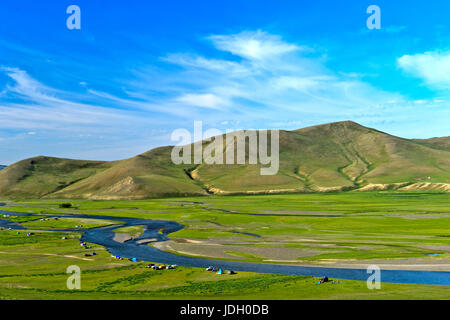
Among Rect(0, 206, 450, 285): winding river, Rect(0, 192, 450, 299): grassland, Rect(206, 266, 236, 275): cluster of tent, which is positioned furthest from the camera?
Rect(206, 266, 236, 275): cluster of tent

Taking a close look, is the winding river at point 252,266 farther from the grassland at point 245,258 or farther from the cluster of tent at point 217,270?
the grassland at point 245,258

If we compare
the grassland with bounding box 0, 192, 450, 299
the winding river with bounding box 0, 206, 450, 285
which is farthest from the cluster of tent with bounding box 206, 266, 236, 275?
the winding river with bounding box 0, 206, 450, 285

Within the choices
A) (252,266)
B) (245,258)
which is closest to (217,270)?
(252,266)

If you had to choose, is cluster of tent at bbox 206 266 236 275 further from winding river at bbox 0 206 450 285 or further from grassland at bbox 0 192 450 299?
winding river at bbox 0 206 450 285

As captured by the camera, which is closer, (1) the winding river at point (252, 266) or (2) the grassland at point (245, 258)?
(2) the grassland at point (245, 258)

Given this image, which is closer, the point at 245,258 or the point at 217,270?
the point at 217,270

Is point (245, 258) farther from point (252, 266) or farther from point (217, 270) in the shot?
point (217, 270)

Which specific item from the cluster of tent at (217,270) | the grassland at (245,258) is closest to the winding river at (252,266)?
the cluster of tent at (217,270)

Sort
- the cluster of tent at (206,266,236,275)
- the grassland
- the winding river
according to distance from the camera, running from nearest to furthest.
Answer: the grassland
the winding river
the cluster of tent at (206,266,236,275)

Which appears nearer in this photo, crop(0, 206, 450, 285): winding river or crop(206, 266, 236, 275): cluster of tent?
crop(0, 206, 450, 285): winding river

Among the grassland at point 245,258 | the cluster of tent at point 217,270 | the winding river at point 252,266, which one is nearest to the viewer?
the grassland at point 245,258

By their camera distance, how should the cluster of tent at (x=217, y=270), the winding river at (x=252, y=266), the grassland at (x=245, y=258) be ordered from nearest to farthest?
the grassland at (x=245, y=258) → the winding river at (x=252, y=266) → the cluster of tent at (x=217, y=270)
